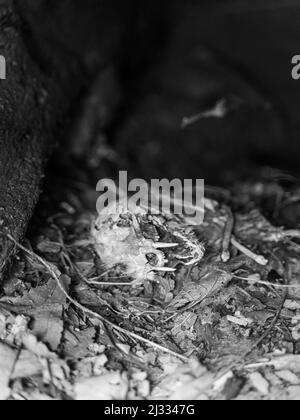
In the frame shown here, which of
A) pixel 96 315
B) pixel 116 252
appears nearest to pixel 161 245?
pixel 116 252

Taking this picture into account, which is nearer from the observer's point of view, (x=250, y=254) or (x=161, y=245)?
(x=161, y=245)

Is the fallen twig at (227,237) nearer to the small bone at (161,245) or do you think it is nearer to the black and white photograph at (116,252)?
the black and white photograph at (116,252)

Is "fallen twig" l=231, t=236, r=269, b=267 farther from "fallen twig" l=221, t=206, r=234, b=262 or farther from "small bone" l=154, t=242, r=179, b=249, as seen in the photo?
"small bone" l=154, t=242, r=179, b=249

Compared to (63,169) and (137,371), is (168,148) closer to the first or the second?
(63,169)

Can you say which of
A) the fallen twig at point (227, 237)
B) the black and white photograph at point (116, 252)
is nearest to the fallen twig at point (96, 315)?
the black and white photograph at point (116, 252)

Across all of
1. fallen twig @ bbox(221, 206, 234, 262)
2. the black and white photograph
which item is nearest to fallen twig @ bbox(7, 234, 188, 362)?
the black and white photograph

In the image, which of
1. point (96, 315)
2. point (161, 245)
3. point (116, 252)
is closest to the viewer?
point (96, 315)

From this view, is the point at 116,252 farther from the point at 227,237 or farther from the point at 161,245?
the point at 227,237

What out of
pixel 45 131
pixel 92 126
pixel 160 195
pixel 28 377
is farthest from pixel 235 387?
pixel 92 126
